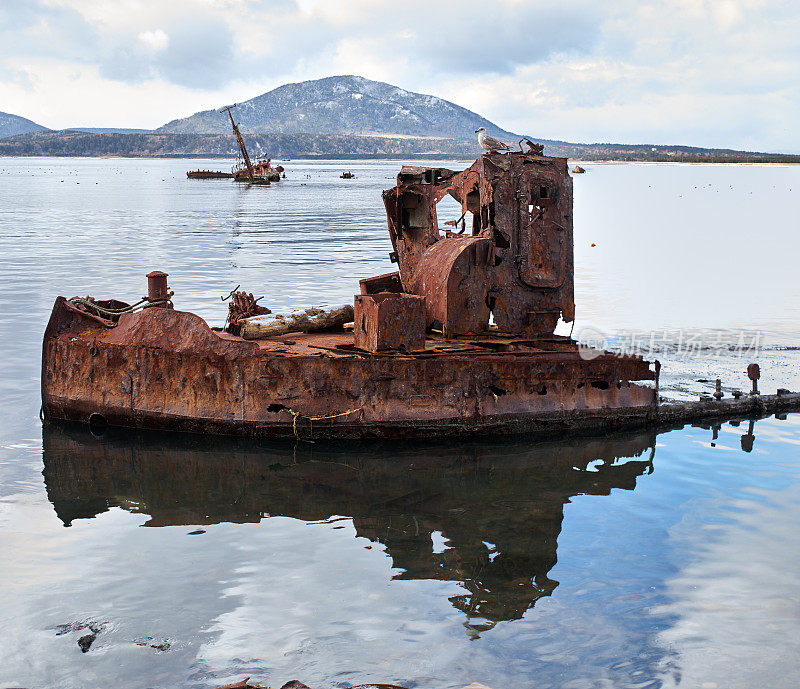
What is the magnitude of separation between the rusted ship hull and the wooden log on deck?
608 mm

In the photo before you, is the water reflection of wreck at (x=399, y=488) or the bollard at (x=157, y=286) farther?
the bollard at (x=157, y=286)

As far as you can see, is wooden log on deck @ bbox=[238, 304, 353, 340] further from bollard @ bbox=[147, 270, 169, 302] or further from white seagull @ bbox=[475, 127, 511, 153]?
white seagull @ bbox=[475, 127, 511, 153]

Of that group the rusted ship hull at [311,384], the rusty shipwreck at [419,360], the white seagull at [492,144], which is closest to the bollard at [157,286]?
the rusty shipwreck at [419,360]

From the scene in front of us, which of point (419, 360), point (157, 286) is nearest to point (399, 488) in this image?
point (419, 360)

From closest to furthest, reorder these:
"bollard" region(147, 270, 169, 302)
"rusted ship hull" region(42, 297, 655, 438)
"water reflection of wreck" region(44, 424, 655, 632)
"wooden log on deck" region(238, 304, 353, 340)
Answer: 1. "water reflection of wreck" region(44, 424, 655, 632)
2. "rusted ship hull" region(42, 297, 655, 438)
3. "bollard" region(147, 270, 169, 302)
4. "wooden log on deck" region(238, 304, 353, 340)

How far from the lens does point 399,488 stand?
930 cm

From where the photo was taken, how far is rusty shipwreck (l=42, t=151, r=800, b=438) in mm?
10266

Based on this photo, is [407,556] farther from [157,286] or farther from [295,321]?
[157,286]

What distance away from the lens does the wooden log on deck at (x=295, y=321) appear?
1151 centimetres

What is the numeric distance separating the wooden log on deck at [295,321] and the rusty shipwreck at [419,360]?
0.03 meters

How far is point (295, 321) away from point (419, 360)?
7.66 feet

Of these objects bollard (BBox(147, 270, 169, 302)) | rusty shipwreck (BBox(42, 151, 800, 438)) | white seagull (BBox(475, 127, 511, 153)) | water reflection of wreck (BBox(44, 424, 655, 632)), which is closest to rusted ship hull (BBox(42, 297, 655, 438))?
rusty shipwreck (BBox(42, 151, 800, 438))

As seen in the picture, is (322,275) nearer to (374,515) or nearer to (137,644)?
(374,515)

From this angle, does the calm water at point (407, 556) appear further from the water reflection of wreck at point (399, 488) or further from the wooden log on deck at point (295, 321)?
the wooden log on deck at point (295, 321)
